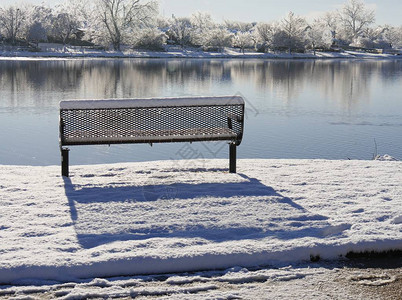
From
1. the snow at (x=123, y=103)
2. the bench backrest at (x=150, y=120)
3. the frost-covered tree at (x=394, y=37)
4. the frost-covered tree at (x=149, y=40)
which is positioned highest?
the frost-covered tree at (x=394, y=37)

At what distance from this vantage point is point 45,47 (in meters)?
73.6

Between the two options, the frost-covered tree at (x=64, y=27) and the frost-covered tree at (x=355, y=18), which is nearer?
the frost-covered tree at (x=64, y=27)

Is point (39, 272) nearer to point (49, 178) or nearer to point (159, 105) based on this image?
point (49, 178)

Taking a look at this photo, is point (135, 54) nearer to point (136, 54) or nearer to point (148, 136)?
point (136, 54)

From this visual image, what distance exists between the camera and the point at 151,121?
6.52 m

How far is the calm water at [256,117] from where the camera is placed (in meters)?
11.6

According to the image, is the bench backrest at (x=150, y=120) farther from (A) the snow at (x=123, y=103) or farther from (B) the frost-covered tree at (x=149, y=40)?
(B) the frost-covered tree at (x=149, y=40)

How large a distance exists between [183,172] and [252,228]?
6.21ft

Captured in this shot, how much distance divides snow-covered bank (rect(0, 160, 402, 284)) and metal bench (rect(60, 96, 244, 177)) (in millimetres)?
401

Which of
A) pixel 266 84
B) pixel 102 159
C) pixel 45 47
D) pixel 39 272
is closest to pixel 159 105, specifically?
pixel 39 272

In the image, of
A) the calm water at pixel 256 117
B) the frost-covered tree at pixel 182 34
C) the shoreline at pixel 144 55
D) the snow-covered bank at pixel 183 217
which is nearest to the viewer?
the snow-covered bank at pixel 183 217

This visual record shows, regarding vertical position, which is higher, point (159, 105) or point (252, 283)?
point (159, 105)

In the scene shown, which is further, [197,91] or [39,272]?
[197,91]

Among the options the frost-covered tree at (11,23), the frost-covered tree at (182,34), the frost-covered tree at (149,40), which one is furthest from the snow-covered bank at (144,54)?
the frost-covered tree at (11,23)
